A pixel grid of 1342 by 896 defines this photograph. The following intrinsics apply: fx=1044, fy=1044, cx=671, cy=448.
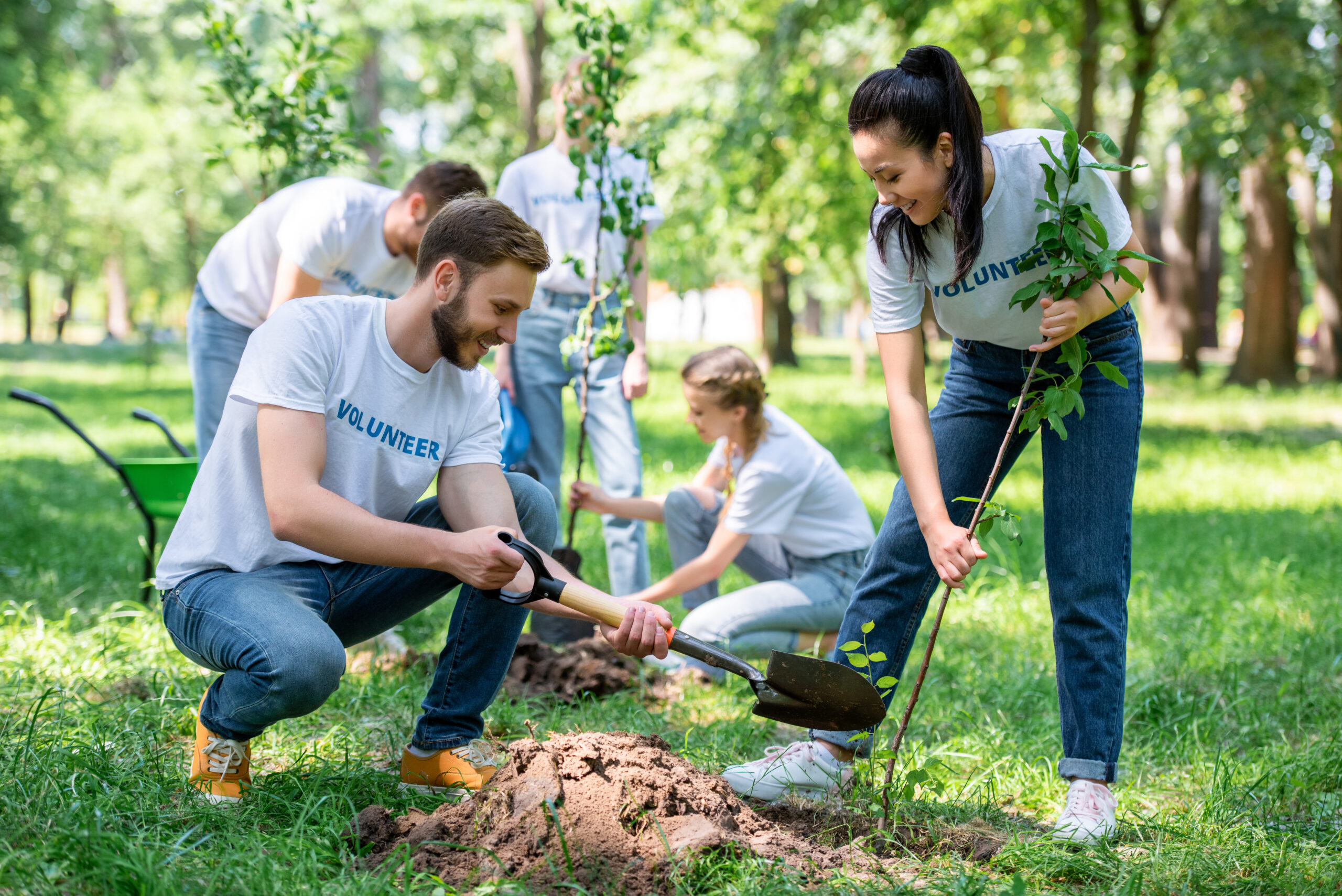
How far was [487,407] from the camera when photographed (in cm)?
268

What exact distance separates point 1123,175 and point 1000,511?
9777 millimetres

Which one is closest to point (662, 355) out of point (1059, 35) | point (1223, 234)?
point (1059, 35)

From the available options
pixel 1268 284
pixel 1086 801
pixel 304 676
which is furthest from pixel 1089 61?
pixel 304 676

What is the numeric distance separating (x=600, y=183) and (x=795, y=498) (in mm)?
1348

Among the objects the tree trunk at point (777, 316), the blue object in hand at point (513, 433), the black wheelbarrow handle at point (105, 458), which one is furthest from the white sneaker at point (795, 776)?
the tree trunk at point (777, 316)

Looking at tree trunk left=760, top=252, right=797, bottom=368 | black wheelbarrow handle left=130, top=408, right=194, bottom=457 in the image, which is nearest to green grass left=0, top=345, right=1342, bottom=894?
black wheelbarrow handle left=130, top=408, right=194, bottom=457

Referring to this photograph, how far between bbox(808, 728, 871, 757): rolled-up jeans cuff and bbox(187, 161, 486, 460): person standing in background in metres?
1.95

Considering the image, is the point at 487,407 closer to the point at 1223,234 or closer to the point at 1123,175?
the point at 1123,175

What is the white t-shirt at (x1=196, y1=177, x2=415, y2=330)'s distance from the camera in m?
3.51

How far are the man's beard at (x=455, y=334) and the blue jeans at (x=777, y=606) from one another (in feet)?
5.21

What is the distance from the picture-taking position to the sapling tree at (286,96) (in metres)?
4.48

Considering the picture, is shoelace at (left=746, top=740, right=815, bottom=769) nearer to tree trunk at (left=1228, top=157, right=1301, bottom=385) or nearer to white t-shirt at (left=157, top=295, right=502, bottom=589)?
white t-shirt at (left=157, top=295, right=502, bottom=589)

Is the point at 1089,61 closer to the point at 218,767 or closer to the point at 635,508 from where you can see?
→ the point at 635,508

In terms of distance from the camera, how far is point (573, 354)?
13.6 feet
